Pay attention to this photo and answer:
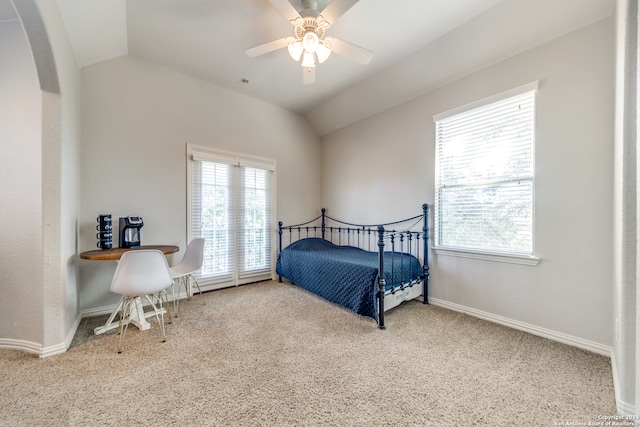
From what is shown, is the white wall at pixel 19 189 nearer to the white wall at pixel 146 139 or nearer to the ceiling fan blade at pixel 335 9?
the white wall at pixel 146 139

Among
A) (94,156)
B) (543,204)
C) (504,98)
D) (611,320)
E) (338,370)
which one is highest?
(504,98)

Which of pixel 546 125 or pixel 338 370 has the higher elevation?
pixel 546 125

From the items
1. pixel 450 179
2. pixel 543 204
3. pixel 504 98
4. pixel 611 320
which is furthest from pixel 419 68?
pixel 611 320

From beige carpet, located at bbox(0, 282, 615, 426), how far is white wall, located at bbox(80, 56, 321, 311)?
1.09 meters

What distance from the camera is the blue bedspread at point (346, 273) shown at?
2400 mm

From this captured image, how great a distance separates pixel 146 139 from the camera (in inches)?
113

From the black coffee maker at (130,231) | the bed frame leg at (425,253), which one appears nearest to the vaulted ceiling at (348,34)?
the bed frame leg at (425,253)

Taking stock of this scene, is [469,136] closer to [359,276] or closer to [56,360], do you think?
[359,276]

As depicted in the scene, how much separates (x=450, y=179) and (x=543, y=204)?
0.86 meters

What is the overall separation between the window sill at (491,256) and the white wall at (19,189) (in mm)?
3668

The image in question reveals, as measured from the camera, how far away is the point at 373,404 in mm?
1383

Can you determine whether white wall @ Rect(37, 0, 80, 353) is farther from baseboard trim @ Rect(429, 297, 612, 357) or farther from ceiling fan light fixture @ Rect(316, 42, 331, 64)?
baseboard trim @ Rect(429, 297, 612, 357)

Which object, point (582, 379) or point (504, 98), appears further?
point (504, 98)

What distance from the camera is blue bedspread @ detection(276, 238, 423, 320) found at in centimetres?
240
